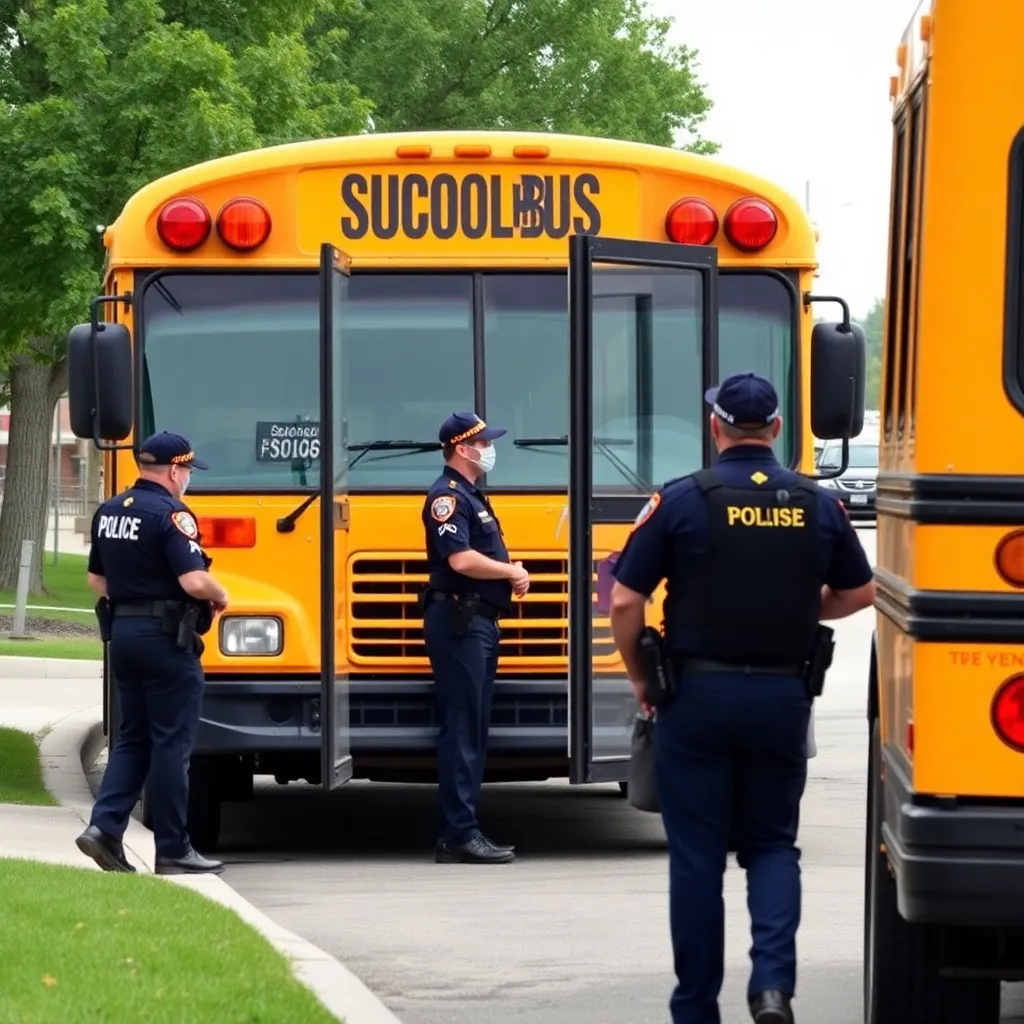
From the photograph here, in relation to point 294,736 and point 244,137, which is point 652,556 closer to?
point 294,736

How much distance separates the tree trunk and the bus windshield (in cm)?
2036

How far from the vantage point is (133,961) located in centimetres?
725

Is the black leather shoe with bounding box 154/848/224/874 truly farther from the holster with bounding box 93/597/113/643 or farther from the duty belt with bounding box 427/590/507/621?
the duty belt with bounding box 427/590/507/621

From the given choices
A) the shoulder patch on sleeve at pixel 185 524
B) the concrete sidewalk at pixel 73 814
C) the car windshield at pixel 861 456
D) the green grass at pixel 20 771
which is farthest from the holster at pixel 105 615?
the car windshield at pixel 861 456

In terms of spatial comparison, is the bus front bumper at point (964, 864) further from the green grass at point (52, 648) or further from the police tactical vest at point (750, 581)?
the green grass at point (52, 648)

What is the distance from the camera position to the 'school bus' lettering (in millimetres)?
11164

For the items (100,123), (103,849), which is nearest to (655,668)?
(103,849)

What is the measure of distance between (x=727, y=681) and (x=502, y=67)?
32.7 meters

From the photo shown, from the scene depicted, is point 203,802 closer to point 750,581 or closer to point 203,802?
point 203,802

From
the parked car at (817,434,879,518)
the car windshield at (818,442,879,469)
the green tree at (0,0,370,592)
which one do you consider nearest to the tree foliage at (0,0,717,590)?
the green tree at (0,0,370,592)

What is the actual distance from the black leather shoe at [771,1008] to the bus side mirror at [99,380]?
510cm

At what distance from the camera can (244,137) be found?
79.2ft

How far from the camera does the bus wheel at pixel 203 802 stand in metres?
11.3

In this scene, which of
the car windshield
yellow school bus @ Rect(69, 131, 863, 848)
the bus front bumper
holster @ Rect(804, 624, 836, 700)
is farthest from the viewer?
the car windshield
